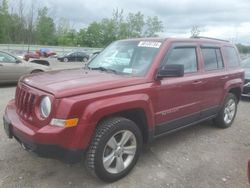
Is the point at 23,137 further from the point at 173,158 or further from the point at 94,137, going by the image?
the point at 173,158

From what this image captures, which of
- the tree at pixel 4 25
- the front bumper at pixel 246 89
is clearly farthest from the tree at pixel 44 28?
the front bumper at pixel 246 89

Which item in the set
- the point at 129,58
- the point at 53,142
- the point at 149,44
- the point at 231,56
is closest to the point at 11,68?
the point at 129,58

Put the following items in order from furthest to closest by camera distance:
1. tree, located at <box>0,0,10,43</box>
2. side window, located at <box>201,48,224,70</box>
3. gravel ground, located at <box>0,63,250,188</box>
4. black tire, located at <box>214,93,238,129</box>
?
tree, located at <box>0,0,10,43</box>, black tire, located at <box>214,93,238,129</box>, side window, located at <box>201,48,224,70</box>, gravel ground, located at <box>0,63,250,188</box>

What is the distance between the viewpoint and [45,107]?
3270 mm

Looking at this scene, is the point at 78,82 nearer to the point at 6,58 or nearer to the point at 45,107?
the point at 45,107

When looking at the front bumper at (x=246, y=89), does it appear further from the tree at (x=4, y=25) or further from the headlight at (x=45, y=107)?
the tree at (x=4, y=25)

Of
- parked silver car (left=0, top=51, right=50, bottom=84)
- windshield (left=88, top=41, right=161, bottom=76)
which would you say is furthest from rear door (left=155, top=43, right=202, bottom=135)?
parked silver car (left=0, top=51, right=50, bottom=84)

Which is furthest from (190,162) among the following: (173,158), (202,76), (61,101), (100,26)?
(100,26)

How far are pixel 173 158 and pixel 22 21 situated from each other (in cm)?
6099

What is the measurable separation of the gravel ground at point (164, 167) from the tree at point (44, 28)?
63.3m

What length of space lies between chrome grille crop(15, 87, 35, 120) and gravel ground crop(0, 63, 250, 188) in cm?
81

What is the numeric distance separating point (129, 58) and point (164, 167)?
1631 mm

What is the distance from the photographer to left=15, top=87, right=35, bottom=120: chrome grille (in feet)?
11.3

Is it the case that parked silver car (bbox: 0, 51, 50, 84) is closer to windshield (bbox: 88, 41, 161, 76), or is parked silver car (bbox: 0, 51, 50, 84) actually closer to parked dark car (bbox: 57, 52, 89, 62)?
windshield (bbox: 88, 41, 161, 76)
